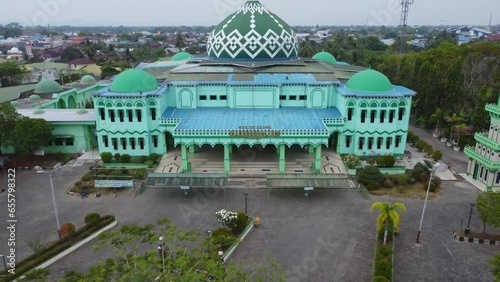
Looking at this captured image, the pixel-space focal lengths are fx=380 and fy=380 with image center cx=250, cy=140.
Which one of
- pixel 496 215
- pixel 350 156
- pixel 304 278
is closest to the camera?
pixel 304 278

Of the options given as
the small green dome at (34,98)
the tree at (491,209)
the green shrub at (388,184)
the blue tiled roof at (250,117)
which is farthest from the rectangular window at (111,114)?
the tree at (491,209)

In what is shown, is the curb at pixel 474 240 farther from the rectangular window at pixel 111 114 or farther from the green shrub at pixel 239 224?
the rectangular window at pixel 111 114

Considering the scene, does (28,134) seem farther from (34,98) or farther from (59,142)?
(34,98)

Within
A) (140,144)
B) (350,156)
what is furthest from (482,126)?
(140,144)

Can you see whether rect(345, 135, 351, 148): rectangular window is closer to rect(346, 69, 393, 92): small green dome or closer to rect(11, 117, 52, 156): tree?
rect(346, 69, 393, 92): small green dome

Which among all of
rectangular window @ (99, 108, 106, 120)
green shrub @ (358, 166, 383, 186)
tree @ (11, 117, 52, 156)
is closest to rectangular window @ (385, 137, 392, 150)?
green shrub @ (358, 166, 383, 186)

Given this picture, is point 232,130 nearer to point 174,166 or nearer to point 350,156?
point 174,166
